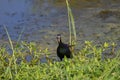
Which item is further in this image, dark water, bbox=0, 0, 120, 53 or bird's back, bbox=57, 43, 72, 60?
dark water, bbox=0, 0, 120, 53

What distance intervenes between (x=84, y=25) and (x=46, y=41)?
1.23m

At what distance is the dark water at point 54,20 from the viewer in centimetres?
753

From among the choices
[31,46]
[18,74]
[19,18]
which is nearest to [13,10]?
[19,18]

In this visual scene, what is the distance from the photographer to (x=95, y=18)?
8719 mm

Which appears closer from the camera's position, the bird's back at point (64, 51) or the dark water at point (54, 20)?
the bird's back at point (64, 51)

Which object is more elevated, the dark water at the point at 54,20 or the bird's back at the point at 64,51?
the bird's back at the point at 64,51

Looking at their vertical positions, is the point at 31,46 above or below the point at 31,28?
above

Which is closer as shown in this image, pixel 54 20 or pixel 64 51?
pixel 64 51

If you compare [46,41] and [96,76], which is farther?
[46,41]

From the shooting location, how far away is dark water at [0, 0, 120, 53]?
7527 millimetres

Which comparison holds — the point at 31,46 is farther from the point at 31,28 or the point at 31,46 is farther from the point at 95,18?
the point at 95,18

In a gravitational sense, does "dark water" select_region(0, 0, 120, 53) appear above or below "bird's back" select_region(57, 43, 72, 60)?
below

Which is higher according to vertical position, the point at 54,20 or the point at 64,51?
the point at 64,51

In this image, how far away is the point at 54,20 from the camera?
8.62 m
